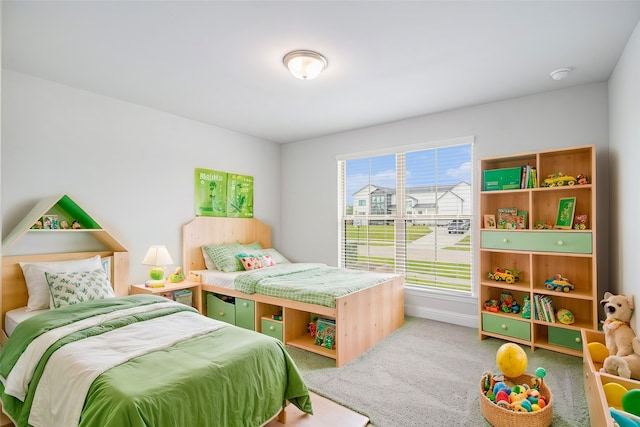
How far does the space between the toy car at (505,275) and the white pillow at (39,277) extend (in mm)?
3855

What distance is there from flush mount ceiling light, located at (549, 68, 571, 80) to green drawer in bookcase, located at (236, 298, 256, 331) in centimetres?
341

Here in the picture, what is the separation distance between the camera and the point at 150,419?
4.29 feet

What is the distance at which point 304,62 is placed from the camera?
8.04 ft

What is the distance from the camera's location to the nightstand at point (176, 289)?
3.22m

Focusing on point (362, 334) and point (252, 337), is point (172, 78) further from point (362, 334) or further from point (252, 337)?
point (362, 334)

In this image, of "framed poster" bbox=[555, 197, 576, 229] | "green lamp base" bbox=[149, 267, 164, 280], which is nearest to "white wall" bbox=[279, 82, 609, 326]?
"framed poster" bbox=[555, 197, 576, 229]

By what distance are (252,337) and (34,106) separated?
2.77m

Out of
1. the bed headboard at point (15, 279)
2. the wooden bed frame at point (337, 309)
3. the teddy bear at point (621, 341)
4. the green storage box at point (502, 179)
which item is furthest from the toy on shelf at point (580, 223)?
the bed headboard at point (15, 279)

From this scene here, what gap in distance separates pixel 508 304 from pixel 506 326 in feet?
0.80

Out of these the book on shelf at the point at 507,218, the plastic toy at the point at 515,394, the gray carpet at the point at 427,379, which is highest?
the book on shelf at the point at 507,218

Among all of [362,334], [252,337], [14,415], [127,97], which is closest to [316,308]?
[362,334]

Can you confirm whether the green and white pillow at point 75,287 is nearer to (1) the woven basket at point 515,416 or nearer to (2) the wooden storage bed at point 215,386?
(2) the wooden storage bed at point 215,386

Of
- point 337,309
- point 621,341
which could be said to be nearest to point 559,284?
point 621,341

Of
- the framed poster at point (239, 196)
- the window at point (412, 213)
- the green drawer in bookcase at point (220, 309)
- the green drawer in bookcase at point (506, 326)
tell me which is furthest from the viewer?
the framed poster at point (239, 196)
